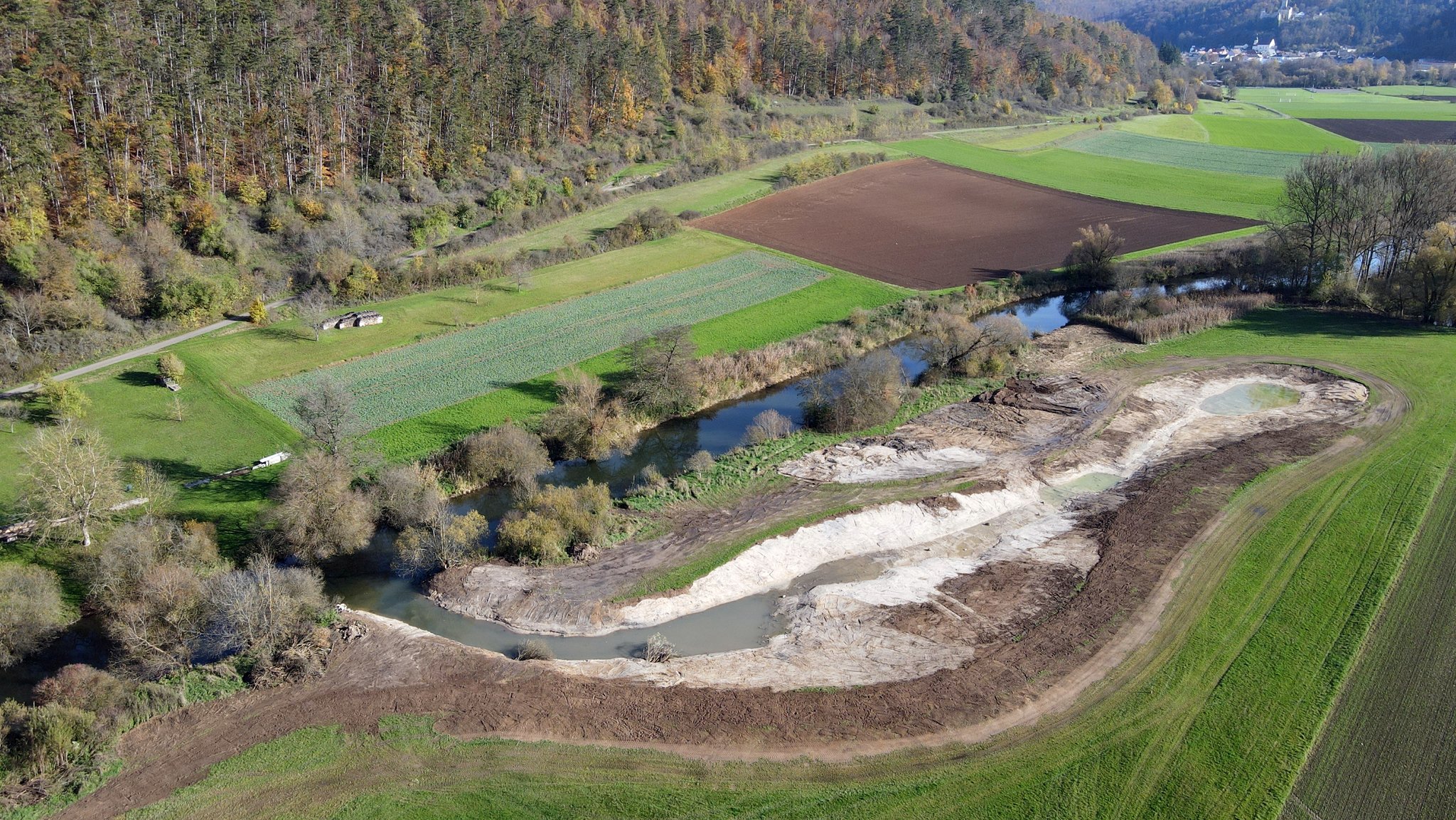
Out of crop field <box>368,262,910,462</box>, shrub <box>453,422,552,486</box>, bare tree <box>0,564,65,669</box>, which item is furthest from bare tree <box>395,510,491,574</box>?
bare tree <box>0,564,65,669</box>

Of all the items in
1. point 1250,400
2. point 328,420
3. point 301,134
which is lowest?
point 1250,400

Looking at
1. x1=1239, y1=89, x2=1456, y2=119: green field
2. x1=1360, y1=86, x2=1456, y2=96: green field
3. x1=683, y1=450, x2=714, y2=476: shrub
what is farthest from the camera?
x1=1360, y1=86, x2=1456, y2=96: green field

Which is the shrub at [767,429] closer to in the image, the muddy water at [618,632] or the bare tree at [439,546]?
the muddy water at [618,632]

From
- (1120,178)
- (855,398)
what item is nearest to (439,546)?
(855,398)

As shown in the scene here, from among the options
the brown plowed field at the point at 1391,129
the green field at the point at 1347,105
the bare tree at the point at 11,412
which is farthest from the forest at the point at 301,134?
the green field at the point at 1347,105

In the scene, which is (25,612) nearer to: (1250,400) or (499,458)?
(499,458)

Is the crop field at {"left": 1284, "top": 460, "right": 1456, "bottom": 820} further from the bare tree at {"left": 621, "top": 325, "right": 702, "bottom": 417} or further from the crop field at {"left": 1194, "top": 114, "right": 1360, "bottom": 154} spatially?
the crop field at {"left": 1194, "top": 114, "right": 1360, "bottom": 154}
